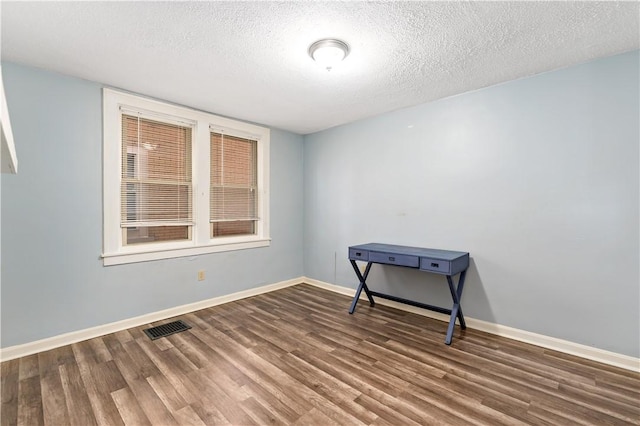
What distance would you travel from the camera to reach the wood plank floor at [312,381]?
6.00ft

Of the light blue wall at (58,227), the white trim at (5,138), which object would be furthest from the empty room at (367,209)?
the white trim at (5,138)

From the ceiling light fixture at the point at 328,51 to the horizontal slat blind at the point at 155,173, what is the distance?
2.02 m

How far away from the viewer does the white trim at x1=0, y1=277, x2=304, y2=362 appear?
2.49 metres

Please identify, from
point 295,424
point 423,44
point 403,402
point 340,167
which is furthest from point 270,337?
point 423,44

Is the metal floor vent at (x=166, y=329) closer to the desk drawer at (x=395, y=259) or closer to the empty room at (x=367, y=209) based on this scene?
the empty room at (x=367, y=209)

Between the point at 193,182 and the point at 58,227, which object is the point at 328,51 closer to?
the point at 193,182

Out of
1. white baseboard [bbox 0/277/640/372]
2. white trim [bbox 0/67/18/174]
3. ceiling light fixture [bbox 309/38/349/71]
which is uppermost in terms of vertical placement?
ceiling light fixture [bbox 309/38/349/71]

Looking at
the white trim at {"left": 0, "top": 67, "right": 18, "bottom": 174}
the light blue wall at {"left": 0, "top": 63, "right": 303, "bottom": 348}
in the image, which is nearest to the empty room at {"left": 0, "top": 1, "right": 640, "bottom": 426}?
the light blue wall at {"left": 0, "top": 63, "right": 303, "bottom": 348}

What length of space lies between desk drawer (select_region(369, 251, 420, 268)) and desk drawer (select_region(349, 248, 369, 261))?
0.06 metres

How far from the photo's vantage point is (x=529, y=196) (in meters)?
2.75

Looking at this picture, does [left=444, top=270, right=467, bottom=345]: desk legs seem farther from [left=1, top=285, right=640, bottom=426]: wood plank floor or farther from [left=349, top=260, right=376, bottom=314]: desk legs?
[left=349, top=260, right=376, bottom=314]: desk legs

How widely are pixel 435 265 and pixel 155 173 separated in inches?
118

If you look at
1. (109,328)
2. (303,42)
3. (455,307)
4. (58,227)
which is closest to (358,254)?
(455,307)

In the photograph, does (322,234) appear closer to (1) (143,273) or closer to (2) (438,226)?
(2) (438,226)
